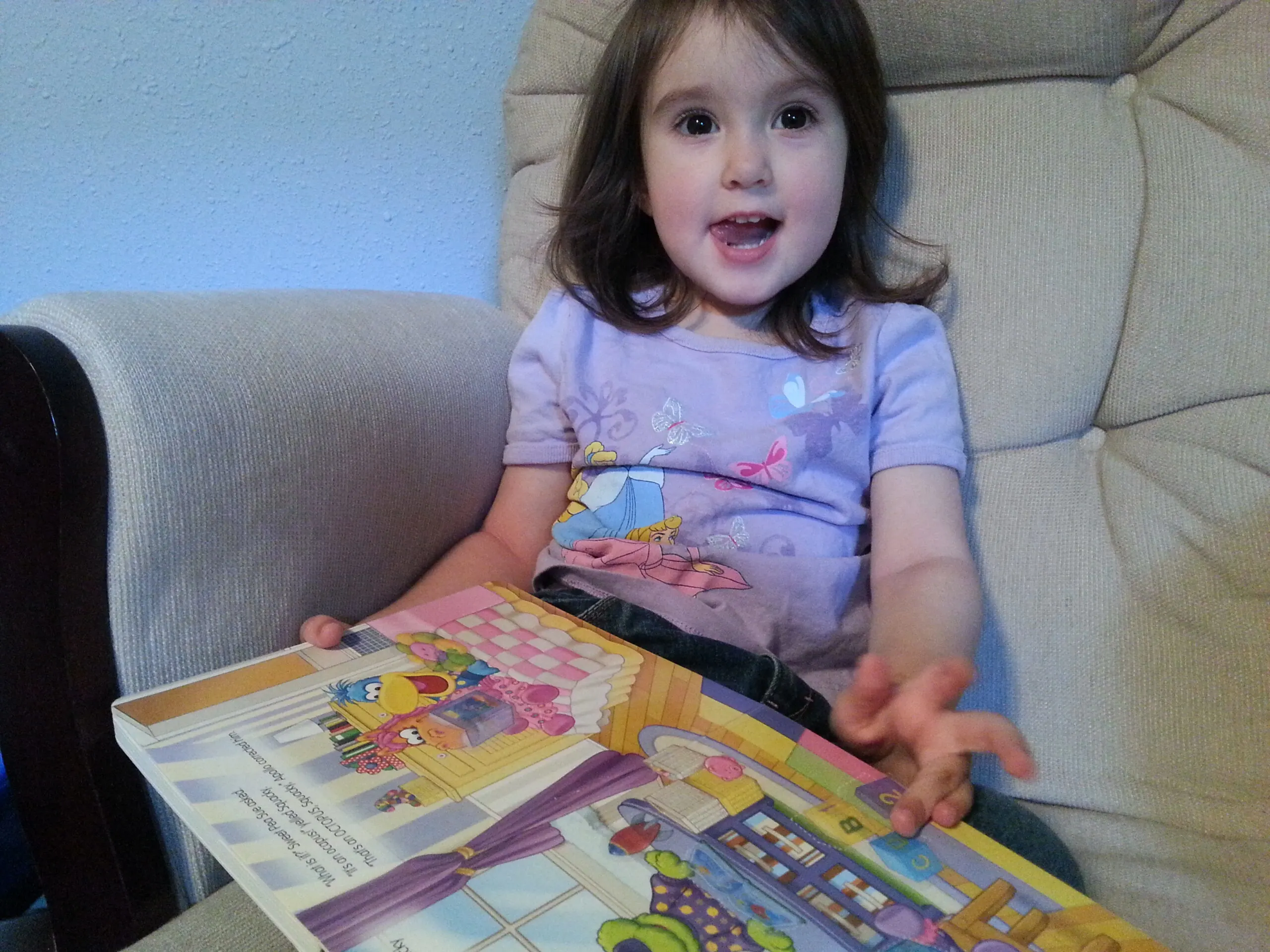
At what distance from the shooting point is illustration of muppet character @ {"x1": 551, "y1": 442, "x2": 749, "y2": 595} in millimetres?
630

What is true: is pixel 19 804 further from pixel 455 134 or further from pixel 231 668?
pixel 455 134

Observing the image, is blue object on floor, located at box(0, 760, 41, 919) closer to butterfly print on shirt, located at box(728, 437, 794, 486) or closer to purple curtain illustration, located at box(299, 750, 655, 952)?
purple curtain illustration, located at box(299, 750, 655, 952)

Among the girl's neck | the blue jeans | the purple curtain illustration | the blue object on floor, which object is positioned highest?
the girl's neck

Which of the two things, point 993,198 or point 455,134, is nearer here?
point 993,198

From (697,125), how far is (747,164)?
74 millimetres

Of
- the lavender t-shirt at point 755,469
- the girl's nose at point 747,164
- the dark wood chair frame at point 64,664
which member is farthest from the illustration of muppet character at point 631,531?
the dark wood chair frame at point 64,664

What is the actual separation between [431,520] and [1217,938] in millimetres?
578

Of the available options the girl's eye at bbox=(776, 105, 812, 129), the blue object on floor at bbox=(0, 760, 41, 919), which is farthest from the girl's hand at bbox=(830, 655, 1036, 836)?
the blue object on floor at bbox=(0, 760, 41, 919)

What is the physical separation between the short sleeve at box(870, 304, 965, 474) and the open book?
280 millimetres

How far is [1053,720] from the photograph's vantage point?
2.06ft

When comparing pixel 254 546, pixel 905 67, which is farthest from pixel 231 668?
pixel 905 67

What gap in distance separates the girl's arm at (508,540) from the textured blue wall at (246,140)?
354mm

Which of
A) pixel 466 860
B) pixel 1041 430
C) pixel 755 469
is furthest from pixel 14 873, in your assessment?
pixel 1041 430

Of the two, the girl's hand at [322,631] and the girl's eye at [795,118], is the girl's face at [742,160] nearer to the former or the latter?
the girl's eye at [795,118]
